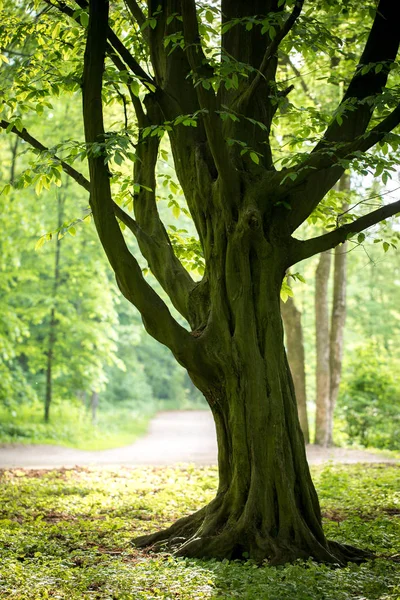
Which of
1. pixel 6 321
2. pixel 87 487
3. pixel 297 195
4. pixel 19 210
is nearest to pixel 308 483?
pixel 297 195

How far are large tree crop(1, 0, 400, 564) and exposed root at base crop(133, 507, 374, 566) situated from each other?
0.5 inches

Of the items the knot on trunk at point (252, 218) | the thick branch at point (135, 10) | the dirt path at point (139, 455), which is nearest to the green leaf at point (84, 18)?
the thick branch at point (135, 10)

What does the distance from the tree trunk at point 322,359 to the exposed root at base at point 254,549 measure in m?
10.4

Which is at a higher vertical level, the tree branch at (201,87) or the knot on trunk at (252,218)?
the tree branch at (201,87)

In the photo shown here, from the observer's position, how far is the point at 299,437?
639cm

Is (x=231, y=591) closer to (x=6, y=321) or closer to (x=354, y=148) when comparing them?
(x=354, y=148)

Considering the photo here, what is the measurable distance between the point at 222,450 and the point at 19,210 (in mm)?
13029

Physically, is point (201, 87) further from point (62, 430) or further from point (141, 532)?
point (62, 430)

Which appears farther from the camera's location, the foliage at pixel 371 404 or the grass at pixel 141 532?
the foliage at pixel 371 404

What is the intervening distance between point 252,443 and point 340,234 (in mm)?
2190

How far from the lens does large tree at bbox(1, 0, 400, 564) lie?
232 inches

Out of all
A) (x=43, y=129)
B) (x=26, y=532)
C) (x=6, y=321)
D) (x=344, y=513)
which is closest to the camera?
(x=26, y=532)

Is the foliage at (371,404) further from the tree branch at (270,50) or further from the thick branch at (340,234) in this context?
the tree branch at (270,50)

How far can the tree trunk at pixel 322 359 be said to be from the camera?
16.5 m
